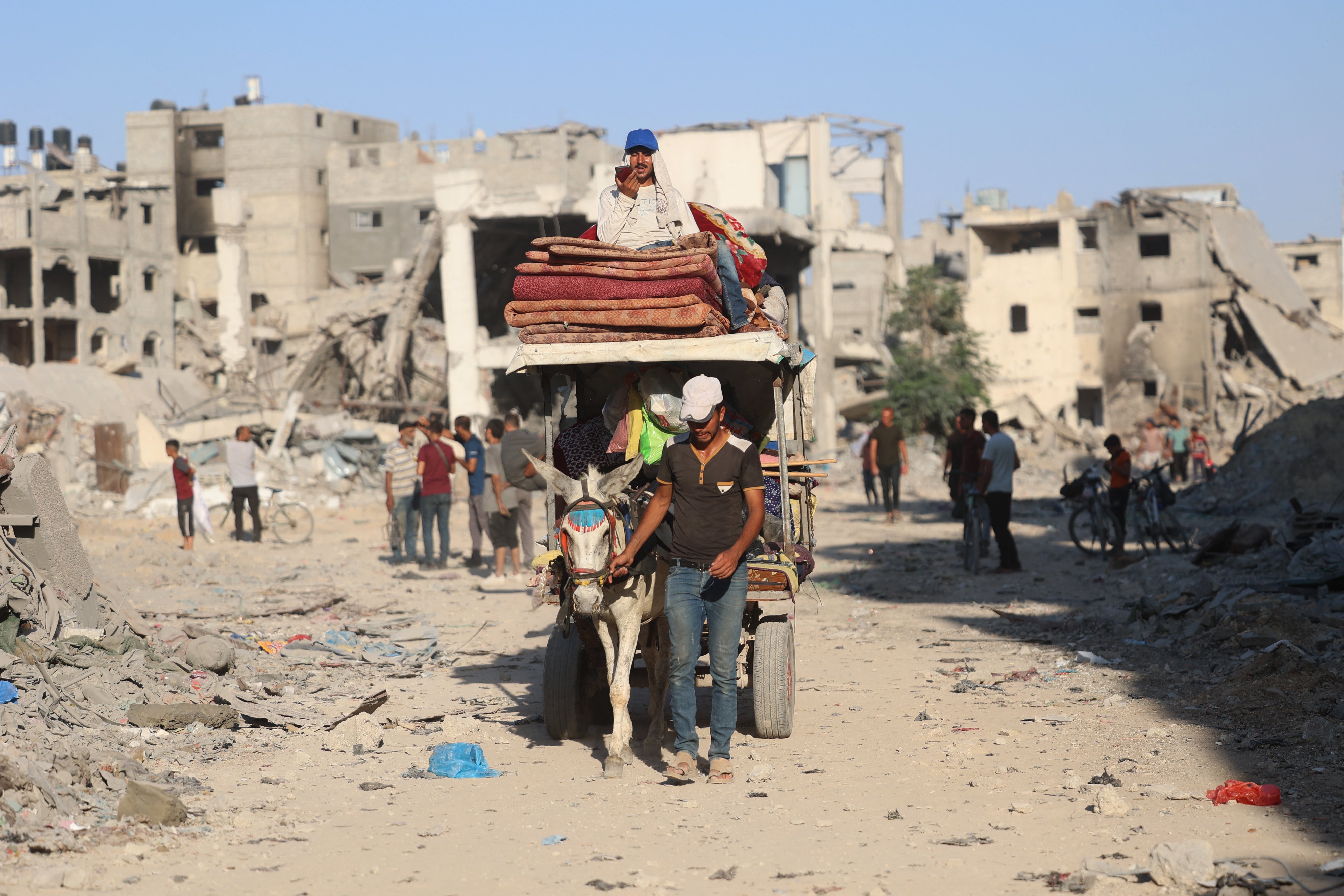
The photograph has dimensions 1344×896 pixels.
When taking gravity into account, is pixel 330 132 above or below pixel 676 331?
above

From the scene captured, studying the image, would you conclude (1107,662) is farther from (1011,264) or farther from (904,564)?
(1011,264)

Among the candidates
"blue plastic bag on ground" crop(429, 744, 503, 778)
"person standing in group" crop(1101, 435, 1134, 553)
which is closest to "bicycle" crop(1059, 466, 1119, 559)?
"person standing in group" crop(1101, 435, 1134, 553)

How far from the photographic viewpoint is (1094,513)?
16.9m

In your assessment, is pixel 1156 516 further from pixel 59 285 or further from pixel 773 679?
pixel 59 285

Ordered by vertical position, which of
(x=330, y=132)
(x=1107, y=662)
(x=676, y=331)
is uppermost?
(x=330, y=132)

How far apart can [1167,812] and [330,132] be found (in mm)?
65520

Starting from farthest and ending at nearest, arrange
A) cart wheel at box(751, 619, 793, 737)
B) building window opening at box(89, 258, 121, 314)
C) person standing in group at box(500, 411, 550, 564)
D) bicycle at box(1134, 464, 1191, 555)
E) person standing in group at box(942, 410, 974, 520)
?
building window opening at box(89, 258, 121, 314) < bicycle at box(1134, 464, 1191, 555) < person standing in group at box(942, 410, 974, 520) < person standing in group at box(500, 411, 550, 564) < cart wheel at box(751, 619, 793, 737)

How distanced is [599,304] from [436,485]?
924 cm

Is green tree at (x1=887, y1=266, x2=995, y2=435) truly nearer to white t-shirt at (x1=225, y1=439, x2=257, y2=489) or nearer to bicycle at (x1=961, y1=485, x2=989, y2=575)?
white t-shirt at (x1=225, y1=439, x2=257, y2=489)

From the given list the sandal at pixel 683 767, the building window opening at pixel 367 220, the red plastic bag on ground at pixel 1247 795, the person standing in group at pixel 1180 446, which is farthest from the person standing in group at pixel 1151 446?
the building window opening at pixel 367 220

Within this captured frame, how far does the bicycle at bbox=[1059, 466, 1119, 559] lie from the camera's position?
54.5 ft

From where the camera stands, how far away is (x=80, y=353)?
5084 centimetres

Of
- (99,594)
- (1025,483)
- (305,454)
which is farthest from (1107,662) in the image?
(305,454)

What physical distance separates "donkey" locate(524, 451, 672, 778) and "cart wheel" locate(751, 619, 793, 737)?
63cm
